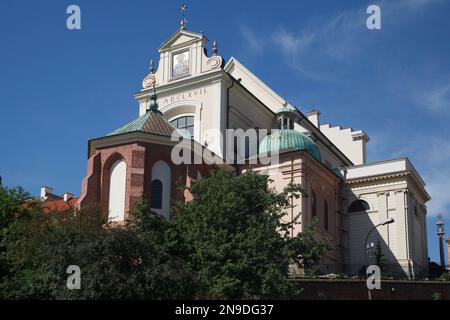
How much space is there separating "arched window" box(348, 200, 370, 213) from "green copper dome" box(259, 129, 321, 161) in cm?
647

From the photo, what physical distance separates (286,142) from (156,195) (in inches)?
478

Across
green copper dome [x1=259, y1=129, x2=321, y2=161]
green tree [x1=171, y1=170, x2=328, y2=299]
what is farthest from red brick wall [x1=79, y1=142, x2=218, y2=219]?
green copper dome [x1=259, y1=129, x2=321, y2=161]

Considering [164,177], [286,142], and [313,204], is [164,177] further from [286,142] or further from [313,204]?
[313,204]

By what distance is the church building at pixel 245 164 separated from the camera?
1515 inches

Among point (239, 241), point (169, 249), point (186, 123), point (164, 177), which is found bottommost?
point (169, 249)

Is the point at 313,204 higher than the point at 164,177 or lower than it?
lower

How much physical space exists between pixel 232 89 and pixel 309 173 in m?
8.42

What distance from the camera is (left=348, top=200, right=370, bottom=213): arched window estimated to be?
170 ft

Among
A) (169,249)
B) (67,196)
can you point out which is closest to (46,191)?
(67,196)

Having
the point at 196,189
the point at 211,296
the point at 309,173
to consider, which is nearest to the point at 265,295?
the point at 211,296

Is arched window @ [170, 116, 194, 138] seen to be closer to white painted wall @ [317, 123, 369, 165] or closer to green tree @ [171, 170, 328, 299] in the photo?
green tree @ [171, 170, 328, 299]

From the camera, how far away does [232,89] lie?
4844 centimetres

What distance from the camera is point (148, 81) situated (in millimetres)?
50219

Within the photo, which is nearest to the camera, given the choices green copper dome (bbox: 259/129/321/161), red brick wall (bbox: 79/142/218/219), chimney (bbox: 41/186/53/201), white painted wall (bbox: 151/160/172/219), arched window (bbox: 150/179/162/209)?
red brick wall (bbox: 79/142/218/219)
